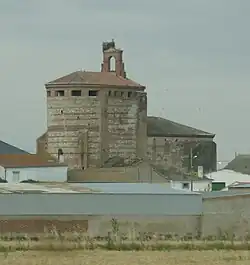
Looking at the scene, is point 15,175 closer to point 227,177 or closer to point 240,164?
point 227,177

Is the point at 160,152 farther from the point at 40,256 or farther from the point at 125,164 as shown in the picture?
the point at 40,256

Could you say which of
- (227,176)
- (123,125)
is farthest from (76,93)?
(227,176)

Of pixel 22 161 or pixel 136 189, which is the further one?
pixel 22 161

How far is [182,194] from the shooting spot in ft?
112

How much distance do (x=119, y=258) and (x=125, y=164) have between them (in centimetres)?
5880

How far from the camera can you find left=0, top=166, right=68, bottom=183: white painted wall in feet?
210

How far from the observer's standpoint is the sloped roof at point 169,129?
86.6 metres

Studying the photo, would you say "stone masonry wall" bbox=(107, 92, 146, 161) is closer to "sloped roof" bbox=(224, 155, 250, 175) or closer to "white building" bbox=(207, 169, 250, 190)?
"white building" bbox=(207, 169, 250, 190)

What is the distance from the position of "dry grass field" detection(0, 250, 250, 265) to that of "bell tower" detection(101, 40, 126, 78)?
70046mm

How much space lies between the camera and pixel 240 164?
299 ft

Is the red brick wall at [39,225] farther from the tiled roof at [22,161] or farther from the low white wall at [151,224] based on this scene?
the tiled roof at [22,161]

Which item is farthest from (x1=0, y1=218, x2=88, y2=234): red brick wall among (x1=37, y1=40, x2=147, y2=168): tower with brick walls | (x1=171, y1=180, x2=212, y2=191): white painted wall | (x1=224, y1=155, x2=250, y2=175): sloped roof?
(x1=224, y1=155, x2=250, y2=175): sloped roof

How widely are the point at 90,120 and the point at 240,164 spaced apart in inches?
723

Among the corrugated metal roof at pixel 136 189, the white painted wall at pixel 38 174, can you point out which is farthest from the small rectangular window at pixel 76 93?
the corrugated metal roof at pixel 136 189
